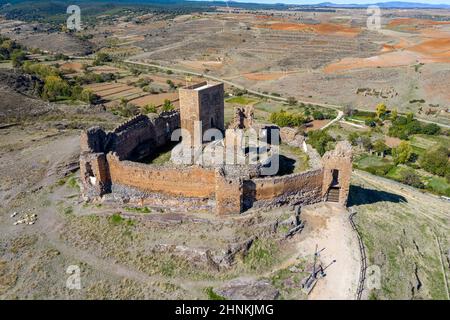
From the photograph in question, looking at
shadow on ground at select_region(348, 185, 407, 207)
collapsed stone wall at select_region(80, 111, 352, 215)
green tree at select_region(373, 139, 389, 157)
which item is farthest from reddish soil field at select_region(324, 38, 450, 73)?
collapsed stone wall at select_region(80, 111, 352, 215)

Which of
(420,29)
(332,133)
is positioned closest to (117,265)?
(332,133)

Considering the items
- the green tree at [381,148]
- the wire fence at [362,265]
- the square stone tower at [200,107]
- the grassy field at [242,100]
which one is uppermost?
the square stone tower at [200,107]

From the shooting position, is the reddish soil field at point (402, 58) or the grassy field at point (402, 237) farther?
the reddish soil field at point (402, 58)

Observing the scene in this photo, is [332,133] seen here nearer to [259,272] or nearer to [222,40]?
[259,272]

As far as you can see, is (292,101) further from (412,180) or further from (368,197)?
(368,197)

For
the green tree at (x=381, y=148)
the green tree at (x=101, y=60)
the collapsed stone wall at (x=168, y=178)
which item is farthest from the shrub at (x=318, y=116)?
the green tree at (x=101, y=60)

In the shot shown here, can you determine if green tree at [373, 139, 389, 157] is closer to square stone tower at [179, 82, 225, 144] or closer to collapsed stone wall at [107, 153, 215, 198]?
square stone tower at [179, 82, 225, 144]

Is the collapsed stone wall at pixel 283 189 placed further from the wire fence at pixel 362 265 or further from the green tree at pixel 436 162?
the green tree at pixel 436 162

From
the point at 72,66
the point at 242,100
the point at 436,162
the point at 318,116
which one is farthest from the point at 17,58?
the point at 436,162
